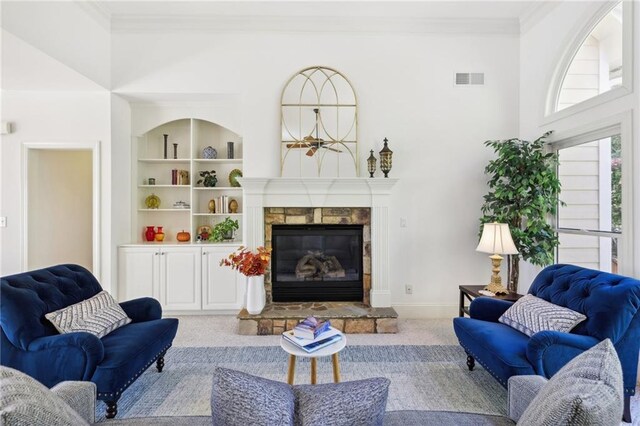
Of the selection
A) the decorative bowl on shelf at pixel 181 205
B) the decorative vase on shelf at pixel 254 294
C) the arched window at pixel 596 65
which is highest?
the arched window at pixel 596 65

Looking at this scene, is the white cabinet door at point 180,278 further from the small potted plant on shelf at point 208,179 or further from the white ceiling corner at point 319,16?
the white ceiling corner at point 319,16

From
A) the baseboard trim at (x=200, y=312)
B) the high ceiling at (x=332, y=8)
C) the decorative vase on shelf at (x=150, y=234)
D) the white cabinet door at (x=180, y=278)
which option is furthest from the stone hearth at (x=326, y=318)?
the high ceiling at (x=332, y=8)

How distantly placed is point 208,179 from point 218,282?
4.45 ft

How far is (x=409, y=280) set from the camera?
3803mm

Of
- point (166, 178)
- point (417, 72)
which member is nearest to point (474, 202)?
point (417, 72)

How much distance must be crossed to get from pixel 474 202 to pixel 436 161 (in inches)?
26.9

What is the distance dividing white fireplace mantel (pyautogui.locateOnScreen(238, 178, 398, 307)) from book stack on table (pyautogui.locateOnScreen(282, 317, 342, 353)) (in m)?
1.62

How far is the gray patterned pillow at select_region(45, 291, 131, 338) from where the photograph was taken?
1.96 m

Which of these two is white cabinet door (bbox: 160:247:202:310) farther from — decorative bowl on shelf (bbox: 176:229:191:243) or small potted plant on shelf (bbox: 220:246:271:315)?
small potted plant on shelf (bbox: 220:246:271:315)

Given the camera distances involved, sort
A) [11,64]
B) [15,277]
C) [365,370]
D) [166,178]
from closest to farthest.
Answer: [15,277]
[365,370]
[11,64]
[166,178]

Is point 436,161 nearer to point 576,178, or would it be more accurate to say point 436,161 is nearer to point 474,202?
point 474,202

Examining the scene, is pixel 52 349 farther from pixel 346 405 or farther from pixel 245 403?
pixel 346 405

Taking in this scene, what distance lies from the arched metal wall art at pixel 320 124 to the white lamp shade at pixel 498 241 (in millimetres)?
1560

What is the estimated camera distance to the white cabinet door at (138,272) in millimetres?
3732
